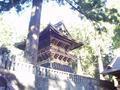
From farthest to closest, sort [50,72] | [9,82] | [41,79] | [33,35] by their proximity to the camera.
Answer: [33,35], [50,72], [41,79], [9,82]

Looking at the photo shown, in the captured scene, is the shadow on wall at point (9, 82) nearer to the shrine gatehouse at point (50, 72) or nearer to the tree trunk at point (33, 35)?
the shrine gatehouse at point (50, 72)

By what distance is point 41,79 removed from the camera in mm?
14156

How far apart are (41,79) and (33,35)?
293 centimetres

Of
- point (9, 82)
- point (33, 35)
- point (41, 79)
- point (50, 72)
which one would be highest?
point (33, 35)

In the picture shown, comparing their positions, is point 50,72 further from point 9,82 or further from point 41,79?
point 9,82

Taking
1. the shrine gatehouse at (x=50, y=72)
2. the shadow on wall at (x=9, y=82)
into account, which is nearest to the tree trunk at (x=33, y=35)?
the shrine gatehouse at (x=50, y=72)

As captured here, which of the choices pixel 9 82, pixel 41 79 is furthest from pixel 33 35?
pixel 9 82

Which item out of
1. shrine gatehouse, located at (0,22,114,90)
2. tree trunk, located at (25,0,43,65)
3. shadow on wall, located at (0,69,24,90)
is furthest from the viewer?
tree trunk, located at (25,0,43,65)

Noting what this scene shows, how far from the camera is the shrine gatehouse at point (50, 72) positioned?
1277cm

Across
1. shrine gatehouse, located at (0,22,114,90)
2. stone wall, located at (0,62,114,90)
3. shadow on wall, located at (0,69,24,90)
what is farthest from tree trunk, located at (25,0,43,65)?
shadow on wall, located at (0,69,24,90)

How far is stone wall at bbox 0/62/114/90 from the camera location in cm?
1258

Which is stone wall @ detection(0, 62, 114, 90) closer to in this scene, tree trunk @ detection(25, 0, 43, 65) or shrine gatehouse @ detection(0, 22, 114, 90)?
shrine gatehouse @ detection(0, 22, 114, 90)

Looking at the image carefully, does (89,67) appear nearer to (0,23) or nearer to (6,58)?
(0,23)

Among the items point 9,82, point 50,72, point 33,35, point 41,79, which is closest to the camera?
point 9,82
